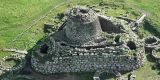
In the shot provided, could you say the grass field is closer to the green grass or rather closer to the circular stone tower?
the green grass

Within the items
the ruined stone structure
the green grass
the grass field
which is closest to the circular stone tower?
the ruined stone structure

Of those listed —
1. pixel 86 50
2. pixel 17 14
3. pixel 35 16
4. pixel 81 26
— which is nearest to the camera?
pixel 86 50

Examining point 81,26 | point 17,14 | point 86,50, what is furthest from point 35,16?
point 86,50

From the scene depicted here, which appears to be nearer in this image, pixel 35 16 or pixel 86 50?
pixel 86 50

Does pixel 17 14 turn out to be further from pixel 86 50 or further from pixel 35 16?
pixel 86 50

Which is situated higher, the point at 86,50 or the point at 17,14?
the point at 17,14

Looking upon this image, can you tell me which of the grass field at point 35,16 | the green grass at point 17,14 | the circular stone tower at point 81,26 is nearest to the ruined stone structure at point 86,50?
the circular stone tower at point 81,26

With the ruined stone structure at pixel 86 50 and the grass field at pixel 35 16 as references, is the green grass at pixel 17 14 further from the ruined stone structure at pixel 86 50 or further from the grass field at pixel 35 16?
the ruined stone structure at pixel 86 50

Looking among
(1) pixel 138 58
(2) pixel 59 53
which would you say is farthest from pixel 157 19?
(2) pixel 59 53
